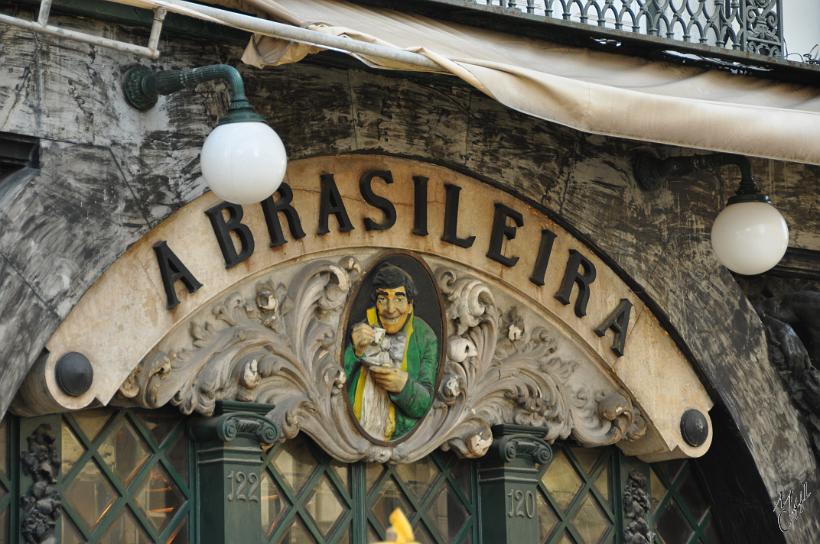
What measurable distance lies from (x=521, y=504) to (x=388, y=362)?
1.16 metres

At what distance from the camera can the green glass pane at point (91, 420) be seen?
9445 millimetres

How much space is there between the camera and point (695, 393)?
37.7ft

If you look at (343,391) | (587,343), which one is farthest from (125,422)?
(587,343)

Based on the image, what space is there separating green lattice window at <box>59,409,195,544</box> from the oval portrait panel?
1000 millimetres

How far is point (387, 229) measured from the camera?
1034 centimetres

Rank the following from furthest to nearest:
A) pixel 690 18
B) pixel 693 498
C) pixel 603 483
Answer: pixel 693 498
pixel 603 483
pixel 690 18

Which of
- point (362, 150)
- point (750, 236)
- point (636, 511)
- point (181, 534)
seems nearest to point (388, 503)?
point (181, 534)

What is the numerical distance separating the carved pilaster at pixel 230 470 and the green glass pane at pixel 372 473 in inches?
31.6

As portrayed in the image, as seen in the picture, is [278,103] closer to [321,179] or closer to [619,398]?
[321,179]

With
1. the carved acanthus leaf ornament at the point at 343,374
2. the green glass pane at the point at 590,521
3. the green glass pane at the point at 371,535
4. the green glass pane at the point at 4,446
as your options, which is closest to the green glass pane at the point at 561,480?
the green glass pane at the point at 590,521

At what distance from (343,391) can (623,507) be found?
2.17 m

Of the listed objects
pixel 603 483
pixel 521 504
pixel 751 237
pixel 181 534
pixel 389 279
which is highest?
pixel 751 237

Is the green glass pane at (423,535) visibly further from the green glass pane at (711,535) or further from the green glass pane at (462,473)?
the green glass pane at (711,535)

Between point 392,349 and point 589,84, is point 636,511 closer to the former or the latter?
point 392,349
